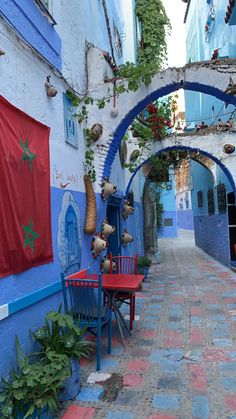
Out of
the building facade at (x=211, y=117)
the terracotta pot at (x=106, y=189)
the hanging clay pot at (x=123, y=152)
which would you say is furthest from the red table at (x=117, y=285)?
the hanging clay pot at (x=123, y=152)

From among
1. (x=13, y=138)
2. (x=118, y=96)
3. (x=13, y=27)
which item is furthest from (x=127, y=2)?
(x=13, y=138)

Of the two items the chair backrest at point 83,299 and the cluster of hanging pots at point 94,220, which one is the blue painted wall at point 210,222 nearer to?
the cluster of hanging pots at point 94,220

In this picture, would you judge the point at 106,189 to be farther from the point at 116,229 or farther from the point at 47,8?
the point at 47,8

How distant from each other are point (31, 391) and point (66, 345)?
1.79 ft

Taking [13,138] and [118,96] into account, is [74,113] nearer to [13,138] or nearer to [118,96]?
[118,96]

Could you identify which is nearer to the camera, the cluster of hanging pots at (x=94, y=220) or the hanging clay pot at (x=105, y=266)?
the cluster of hanging pots at (x=94, y=220)

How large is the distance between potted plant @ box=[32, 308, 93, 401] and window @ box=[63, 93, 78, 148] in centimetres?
233

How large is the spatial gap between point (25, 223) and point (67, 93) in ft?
7.17

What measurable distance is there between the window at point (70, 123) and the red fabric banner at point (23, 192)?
0.73m

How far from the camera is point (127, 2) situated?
996cm

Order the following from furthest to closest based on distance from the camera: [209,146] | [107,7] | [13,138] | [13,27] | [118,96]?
[209,146]
[107,7]
[118,96]
[13,27]
[13,138]

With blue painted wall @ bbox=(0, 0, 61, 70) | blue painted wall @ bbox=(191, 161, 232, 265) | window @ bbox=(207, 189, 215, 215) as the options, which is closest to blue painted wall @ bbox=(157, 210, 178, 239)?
blue painted wall @ bbox=(191, 161, 232, 265)

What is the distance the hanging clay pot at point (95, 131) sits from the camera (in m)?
5.09

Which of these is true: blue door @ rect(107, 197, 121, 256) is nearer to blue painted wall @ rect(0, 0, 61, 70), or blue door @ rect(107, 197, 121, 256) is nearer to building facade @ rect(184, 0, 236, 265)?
building facade @ rect(184, 0, 236, 265)
